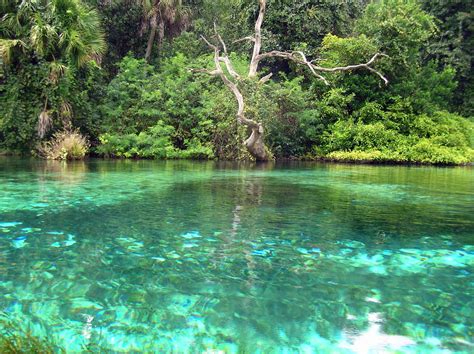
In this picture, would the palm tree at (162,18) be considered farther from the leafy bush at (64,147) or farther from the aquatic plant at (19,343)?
the aquatic plant at (19,343)

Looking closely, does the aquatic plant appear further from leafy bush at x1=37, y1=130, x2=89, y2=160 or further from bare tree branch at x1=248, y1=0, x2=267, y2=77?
bare tree branch at x1=248, y1=0, x2=267, y2=77

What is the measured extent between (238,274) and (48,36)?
54.3 ft

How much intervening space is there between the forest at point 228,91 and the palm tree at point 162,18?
72mm

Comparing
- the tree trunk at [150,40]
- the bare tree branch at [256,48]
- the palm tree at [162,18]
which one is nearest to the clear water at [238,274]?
the bare tree branch at [256,48]

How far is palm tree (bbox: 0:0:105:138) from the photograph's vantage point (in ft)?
57.2

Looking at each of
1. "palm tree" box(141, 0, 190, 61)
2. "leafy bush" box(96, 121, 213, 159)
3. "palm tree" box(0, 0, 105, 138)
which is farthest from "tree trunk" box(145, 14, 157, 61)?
"leafy bush" box(96, 121, 213, 159)

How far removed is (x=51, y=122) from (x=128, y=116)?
3.65m

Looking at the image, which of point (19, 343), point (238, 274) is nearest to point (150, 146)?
point (238, 274)

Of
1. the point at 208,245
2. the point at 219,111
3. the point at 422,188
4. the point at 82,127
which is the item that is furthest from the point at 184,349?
the point at 82,127

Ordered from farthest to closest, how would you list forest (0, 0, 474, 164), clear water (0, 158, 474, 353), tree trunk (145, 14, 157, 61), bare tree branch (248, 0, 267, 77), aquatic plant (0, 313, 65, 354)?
tree trunk (145, 14, 157, 61) < bare tree branch (248, 0, 267, 77) < forest (0, 0, 474, 164) < clear water (0, 158, 474, 353) < aquatic plant (0, 313, 65, 354)

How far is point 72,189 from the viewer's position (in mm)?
8703

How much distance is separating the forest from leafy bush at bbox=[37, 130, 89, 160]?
45 millimetres

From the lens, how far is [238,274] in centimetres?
381

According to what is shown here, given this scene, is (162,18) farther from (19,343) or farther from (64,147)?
(19,343)
